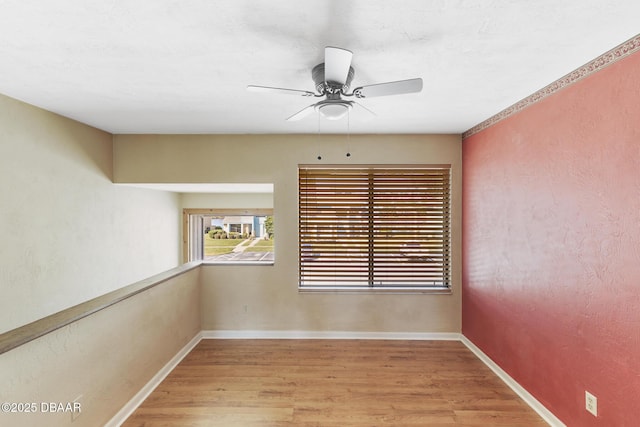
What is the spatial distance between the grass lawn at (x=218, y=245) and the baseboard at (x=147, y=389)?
244cm

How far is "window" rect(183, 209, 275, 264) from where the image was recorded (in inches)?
213

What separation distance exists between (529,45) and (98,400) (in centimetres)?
348

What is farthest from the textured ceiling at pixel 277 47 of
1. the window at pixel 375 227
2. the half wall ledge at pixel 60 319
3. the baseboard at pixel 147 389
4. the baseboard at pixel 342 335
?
the baseboard at pixel 342 335

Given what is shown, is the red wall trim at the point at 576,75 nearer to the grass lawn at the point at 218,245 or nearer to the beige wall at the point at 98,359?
the beige wall at the point at 98,359

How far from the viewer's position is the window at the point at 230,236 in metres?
5.41

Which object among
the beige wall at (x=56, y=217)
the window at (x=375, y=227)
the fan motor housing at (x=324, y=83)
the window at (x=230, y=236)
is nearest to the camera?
the fan motor housing at (x=324, y=83)

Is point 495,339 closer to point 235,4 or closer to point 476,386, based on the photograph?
point 476,386

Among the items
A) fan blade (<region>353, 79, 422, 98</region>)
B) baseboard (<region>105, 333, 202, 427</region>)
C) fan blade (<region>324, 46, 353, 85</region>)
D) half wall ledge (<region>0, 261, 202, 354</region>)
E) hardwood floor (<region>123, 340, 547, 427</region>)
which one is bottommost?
hardwood floor (<region>123, 340, 547, 427</region>)

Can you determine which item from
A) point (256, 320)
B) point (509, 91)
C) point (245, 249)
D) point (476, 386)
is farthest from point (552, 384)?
point (245, 249)

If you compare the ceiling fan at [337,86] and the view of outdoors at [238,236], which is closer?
the ceiling fan at [337,86]

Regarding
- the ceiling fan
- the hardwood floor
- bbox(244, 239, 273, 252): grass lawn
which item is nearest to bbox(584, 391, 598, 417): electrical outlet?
the hardwood floor

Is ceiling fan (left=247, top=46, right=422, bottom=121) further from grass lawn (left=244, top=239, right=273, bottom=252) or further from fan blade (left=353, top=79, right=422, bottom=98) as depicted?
grass lawn (left=244, top=239, right=273, bottom=252)

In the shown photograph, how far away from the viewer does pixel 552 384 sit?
6.84 ft

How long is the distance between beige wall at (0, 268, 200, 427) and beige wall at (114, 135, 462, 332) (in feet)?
2.42
